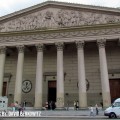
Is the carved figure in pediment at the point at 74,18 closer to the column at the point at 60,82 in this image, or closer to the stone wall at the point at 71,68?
the column at the point at 60,82

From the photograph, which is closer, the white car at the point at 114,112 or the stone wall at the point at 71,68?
the white car at the point at 114,112

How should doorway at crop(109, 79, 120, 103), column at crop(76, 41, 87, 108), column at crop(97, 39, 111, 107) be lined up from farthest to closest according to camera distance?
doorway at crop(109, 79, 120, 103), column at crop(76, 41, 87, 108), column at crop(97, 39, 111, 107)

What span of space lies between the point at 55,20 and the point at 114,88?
35.9ft

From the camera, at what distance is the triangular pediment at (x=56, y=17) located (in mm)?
24406

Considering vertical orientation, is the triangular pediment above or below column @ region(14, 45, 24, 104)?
above

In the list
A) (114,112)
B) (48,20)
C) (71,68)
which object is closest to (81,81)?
(71,68)

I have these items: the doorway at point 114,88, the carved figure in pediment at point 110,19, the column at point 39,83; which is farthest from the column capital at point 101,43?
the column at point 39,83

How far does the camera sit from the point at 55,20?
2548 cm

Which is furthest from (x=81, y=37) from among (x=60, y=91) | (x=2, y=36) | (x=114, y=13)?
(x=2, y=36)

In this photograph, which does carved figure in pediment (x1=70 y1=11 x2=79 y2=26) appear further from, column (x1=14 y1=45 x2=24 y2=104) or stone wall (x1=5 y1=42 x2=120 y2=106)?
column (x1=14 y1=45 x2=24 y2=104)

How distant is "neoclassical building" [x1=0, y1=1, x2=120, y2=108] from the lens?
77.6 feet

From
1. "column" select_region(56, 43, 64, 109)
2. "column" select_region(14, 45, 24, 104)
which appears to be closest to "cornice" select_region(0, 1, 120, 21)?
"column" select_region(14, 45, 24, 104)

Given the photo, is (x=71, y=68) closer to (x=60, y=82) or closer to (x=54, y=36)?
(x=60, y=82)

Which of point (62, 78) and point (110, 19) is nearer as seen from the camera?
point (62, 78)
